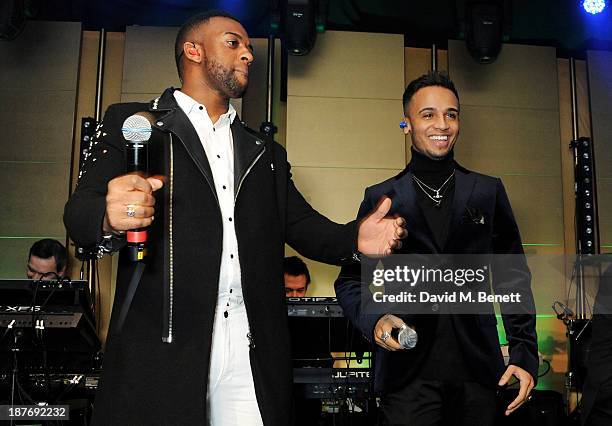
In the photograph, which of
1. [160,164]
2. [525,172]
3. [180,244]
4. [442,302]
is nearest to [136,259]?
[180,244]

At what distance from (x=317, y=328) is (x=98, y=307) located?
107 inches

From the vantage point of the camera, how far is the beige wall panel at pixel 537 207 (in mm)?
5691

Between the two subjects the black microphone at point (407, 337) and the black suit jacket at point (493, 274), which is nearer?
the black microphone at point (407, 337)

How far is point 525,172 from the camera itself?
577 centimetres

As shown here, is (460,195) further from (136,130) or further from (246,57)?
(136,130)

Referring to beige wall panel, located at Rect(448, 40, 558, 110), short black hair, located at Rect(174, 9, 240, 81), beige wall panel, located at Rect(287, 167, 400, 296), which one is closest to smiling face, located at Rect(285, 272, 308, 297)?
beige wall panel, located at Rect(287, 167, 400, 296)

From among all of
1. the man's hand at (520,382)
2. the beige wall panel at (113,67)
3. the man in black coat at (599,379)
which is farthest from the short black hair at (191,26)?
the beige wall panel at (113,67)

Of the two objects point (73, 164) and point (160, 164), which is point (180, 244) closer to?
point (160, 164)

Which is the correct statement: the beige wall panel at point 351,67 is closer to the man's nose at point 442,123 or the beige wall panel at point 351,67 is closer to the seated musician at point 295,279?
the seated musician at point 295,279

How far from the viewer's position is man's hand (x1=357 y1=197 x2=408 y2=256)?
1.59 m

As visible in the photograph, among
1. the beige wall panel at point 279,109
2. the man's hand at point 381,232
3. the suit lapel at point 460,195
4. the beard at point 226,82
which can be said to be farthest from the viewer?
the beige wall panel at point 279,109

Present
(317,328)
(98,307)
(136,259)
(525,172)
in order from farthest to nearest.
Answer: (525,172) → (98,307) → (317,328) → (136,259)

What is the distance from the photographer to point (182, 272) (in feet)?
5.03

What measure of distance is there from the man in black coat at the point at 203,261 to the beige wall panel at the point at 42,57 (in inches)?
168
